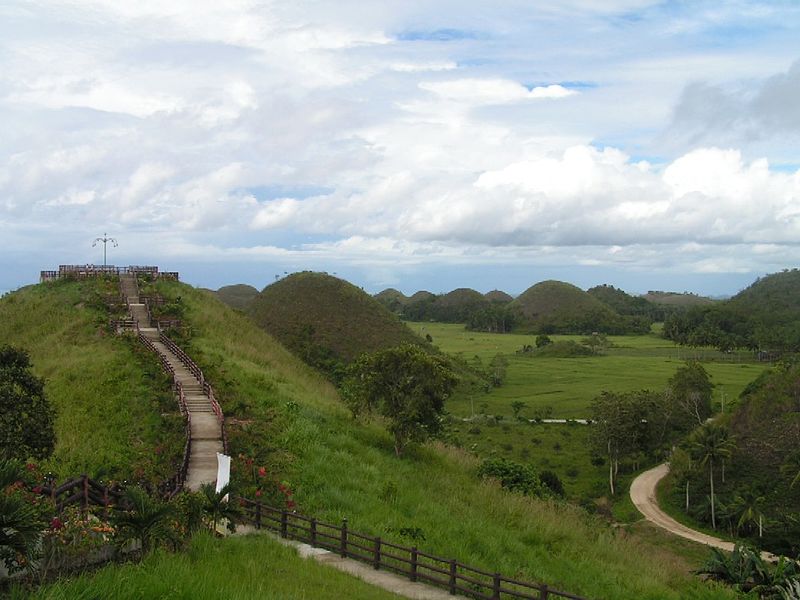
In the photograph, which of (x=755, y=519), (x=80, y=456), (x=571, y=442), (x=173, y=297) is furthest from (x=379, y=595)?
(x=571, y=442)

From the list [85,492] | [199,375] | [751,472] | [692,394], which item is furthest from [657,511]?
[85,492]

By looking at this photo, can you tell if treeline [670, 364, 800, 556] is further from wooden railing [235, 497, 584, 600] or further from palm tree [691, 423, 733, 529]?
wooden railing [235, 497, 584, 600]

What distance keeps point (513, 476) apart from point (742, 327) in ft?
453

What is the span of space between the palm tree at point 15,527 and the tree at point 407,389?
18.9 meters

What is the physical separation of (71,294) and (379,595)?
153 feet

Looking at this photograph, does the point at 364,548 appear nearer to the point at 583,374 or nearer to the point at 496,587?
the point at 496,587

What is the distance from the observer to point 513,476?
32.0 meters

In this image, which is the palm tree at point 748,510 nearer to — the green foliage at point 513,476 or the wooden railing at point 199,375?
the green foliage at point 513,476

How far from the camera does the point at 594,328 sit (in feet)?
616

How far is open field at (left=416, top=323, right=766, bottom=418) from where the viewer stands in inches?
3127

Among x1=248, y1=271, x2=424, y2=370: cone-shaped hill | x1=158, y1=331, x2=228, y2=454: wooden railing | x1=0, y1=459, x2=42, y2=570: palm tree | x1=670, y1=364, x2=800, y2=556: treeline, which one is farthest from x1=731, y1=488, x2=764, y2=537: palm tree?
x1=248, y1=271, x2=424, y2=370: cone-shaped hill

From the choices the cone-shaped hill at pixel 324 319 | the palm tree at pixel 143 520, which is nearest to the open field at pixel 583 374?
the cone-shaped hill at pixel 324 319

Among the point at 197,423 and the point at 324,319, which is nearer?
the point at 197,423

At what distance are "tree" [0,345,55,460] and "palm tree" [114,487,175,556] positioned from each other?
824cm
